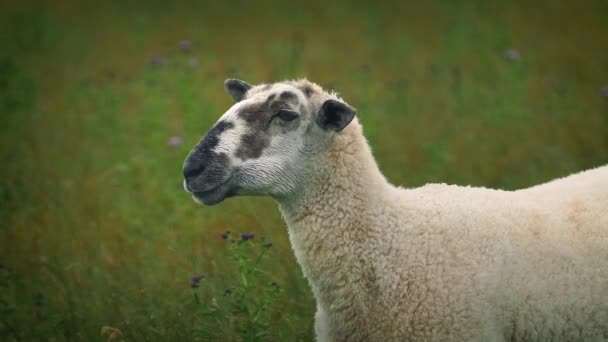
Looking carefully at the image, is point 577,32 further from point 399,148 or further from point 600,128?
point 399,148

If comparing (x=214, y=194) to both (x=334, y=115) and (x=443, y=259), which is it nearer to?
(x=334, y=115)

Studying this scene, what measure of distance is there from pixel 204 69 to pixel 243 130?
8686mm

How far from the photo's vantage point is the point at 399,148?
27.8 feet

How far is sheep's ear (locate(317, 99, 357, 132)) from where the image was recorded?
12.3 ft

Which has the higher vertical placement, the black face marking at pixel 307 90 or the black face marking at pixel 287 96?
the black face marking at pixel 307 90

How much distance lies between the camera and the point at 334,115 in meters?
3.79

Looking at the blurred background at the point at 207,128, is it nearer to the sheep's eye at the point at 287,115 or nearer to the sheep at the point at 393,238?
the sheep at the point at 393,238

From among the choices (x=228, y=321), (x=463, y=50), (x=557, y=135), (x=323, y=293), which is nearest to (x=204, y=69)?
(x=463, y=50)

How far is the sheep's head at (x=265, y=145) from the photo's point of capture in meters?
3.67

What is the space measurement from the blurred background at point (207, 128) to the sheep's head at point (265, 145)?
835mm

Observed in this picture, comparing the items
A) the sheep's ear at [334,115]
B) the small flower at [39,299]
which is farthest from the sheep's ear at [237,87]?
the small flower at [39,299]

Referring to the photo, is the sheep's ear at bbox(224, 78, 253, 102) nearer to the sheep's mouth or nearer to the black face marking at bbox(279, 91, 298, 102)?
the black face marking at bbox(279, 91, 298, 102)

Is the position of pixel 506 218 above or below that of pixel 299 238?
above

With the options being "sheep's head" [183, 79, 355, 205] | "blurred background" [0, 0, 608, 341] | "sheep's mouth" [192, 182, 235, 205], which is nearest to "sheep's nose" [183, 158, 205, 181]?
"sheep's head" [183, 79, 355, 205]
